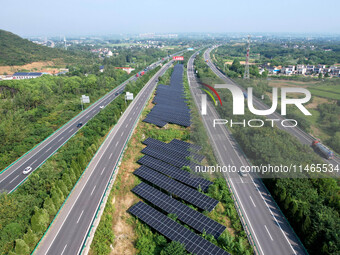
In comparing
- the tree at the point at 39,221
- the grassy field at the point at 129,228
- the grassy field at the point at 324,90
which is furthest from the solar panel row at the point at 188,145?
the tree at the point at 39,221

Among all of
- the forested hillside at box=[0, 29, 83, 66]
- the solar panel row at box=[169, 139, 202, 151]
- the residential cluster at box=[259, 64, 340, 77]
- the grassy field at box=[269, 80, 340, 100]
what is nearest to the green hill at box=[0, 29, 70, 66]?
the forested hillside at box=[0, 29, 83, 66]

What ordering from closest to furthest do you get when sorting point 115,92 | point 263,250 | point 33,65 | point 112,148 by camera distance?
point 263,250
point 112,148
point 115,92
point 33,65

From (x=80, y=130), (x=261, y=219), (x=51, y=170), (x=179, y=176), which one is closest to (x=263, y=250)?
(x=261, y=219)

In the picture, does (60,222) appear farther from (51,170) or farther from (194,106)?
(194,106)

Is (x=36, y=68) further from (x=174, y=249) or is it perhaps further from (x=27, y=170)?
(x=174, y=249)

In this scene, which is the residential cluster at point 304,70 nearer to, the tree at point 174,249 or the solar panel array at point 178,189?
the solar panel array at point 178,189

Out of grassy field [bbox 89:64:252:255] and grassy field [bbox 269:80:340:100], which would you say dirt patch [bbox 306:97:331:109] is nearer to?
grassy field [bbox 269:80:340:100]
